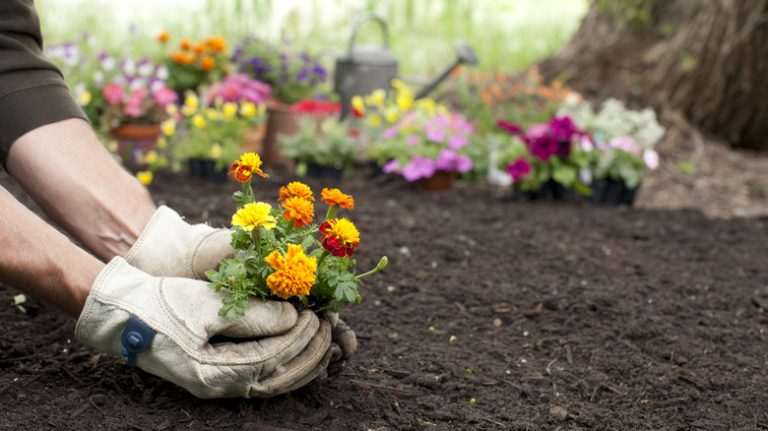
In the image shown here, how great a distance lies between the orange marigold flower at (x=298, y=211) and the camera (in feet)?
4.91

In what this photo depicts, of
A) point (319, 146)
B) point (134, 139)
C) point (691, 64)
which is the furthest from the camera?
point (691, 64)

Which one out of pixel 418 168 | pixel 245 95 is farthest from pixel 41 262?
pixel 245 95

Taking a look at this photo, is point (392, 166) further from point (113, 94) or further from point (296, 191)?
point (296, 191)

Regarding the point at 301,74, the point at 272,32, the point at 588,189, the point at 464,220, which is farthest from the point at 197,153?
the point at 272,32

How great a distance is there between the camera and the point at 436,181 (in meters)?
3.72

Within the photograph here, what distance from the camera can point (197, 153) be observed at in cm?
363

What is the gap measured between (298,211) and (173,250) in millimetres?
413

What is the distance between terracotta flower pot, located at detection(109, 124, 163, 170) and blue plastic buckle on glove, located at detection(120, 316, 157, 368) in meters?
2.36

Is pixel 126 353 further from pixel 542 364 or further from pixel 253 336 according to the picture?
pixel 542 364

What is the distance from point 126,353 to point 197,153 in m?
2.16

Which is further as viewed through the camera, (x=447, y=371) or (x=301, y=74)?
(x=301, y=74)

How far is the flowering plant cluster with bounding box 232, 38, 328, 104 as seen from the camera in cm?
434

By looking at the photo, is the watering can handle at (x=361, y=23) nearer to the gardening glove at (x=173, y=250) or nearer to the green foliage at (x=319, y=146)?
the green foliage at (x=319, y=146)

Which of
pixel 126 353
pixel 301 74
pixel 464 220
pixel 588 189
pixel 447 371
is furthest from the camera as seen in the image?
pixel 301 74
